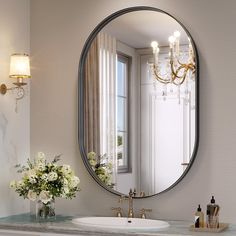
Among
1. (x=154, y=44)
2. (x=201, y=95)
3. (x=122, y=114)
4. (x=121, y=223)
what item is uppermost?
(x=154, y=44)

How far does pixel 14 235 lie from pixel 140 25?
1.55 metres

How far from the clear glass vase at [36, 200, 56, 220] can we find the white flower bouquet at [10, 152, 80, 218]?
0.03 meters

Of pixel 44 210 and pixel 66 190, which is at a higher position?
pixel 66 190

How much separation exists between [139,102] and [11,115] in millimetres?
893

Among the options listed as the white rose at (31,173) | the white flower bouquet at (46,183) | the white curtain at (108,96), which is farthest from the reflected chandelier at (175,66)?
the white rose at (31,173)

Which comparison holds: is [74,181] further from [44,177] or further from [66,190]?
[44,177]

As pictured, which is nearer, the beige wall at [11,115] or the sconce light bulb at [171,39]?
the sconce light bulb at [171,39]

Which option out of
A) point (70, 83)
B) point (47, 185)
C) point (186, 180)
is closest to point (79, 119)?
point (70, 83)

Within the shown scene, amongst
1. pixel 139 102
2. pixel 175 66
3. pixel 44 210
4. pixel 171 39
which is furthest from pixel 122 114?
pixel 44 210

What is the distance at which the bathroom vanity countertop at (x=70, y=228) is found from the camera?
329 cm

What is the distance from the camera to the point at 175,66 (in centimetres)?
371

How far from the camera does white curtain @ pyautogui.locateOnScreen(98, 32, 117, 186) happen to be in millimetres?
3904

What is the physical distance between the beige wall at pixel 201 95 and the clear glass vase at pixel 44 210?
0.25 meters

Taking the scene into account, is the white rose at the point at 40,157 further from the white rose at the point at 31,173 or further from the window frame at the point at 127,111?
the window frame at the point at 127,111
